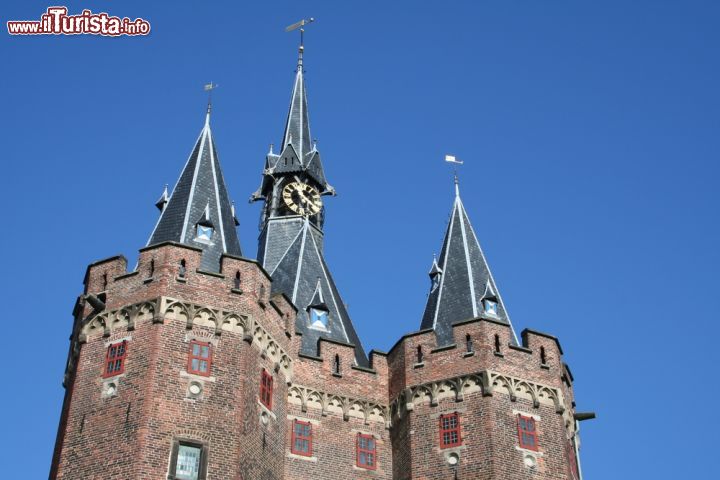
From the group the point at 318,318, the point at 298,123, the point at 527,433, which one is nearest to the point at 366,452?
the point at 527,433

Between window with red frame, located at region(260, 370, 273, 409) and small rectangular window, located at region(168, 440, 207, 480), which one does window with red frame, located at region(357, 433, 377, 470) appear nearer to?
window with red frame, located at region(260, 370, 273, 409)

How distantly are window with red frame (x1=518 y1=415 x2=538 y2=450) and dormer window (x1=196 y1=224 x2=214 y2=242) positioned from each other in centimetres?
1259

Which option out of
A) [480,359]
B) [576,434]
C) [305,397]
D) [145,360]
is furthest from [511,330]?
[145,360]

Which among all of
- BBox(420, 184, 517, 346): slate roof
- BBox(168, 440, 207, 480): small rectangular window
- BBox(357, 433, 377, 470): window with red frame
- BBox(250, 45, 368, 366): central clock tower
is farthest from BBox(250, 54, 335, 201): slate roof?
BBox(168, 440, 207, 480): small rectangular window

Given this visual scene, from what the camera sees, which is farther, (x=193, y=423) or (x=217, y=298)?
(x=217, y=298)

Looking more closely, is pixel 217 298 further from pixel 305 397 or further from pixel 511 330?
pixel 511 330

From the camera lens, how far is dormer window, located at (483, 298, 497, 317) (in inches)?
1567

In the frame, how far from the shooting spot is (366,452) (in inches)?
1475

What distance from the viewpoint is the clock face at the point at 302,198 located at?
174 feet

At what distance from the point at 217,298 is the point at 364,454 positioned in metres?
7.85

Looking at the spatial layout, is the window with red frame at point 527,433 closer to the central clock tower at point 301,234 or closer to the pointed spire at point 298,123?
the central clock tower at point 301,234

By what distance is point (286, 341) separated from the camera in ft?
123

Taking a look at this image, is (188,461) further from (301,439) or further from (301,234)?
(301,234)

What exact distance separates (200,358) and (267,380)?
3045 millimetres
